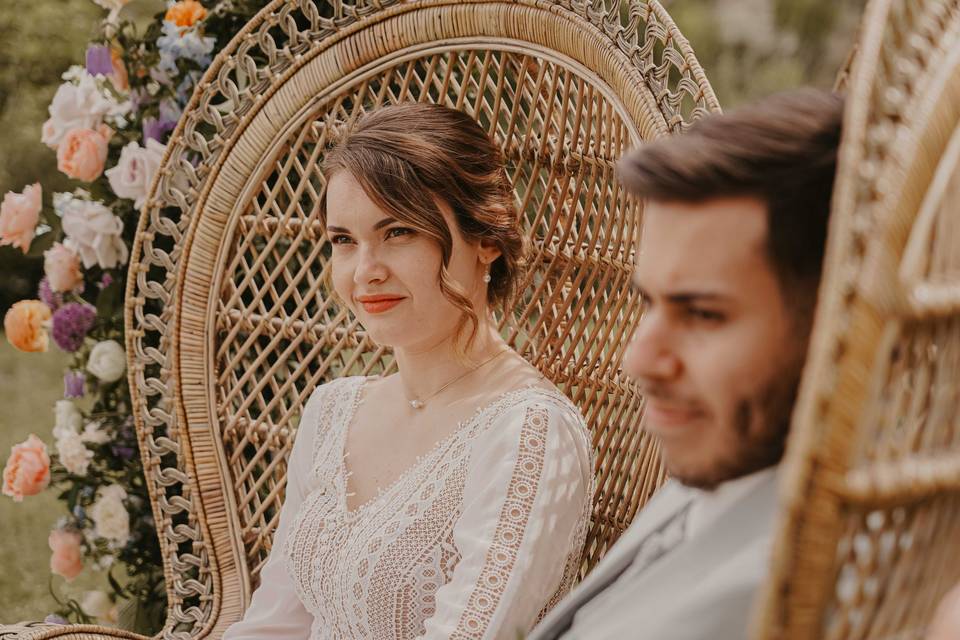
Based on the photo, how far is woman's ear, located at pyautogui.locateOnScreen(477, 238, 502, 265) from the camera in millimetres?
1696

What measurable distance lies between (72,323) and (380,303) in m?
1.16

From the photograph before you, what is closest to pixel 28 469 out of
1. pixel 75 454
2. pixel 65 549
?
pixel 75 454

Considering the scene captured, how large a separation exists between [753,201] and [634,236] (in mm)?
829

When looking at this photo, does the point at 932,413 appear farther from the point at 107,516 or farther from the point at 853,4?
the point at 853,4

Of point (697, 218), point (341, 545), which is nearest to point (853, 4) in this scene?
point (341, 545)

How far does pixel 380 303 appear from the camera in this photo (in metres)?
1.66

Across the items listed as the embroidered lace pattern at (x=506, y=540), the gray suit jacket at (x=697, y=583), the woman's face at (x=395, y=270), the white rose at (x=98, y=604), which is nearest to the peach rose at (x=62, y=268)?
the white rose at (x=98, y=604)

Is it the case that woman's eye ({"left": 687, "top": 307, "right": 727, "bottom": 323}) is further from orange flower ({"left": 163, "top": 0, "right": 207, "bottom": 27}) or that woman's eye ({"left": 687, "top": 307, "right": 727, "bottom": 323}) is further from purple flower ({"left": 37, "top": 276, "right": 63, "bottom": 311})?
purple flower ({"left": 37, "top": 276, "right": 63, "bottom": 311})

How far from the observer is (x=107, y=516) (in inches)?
96.7

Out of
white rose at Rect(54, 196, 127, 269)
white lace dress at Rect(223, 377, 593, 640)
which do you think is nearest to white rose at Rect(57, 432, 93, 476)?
white rose at Rect(54, 196, 127, 269)

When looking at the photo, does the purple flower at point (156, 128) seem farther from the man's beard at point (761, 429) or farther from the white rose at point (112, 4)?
the man's beard at point (761, 429)

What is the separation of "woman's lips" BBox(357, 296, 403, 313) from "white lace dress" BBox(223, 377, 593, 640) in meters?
0.21

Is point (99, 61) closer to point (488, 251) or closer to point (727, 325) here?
point (488, 251)

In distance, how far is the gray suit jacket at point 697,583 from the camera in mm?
771
